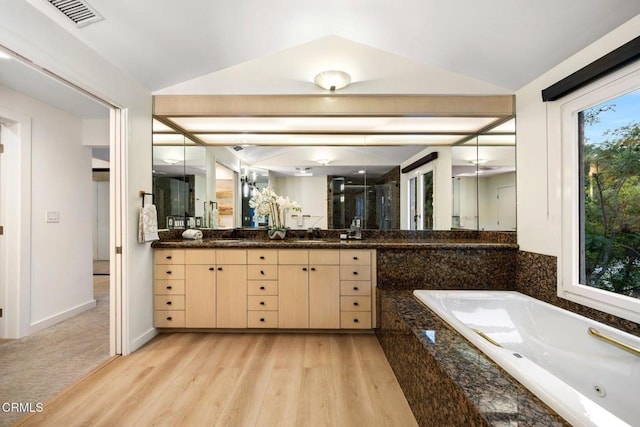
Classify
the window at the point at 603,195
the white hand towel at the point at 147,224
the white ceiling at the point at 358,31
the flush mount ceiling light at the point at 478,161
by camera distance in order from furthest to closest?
the flush mount ceiling light at the point at 478,161, the white hand towel at the point at 147,224, the white ceiling at the point at 358,31, the window at the point at 603,195

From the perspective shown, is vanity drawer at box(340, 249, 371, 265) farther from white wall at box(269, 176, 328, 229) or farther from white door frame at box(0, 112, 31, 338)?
white door frame at box(0, 112, 31, 338)

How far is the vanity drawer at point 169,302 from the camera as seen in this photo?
8.70 feet

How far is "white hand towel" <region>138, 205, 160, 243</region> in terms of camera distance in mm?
2428

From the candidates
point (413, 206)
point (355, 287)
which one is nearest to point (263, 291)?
point (355, 287)

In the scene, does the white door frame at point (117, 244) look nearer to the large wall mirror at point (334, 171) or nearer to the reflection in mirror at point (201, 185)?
the large wall mirror at point (334, 171)

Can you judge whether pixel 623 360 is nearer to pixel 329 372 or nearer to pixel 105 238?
pixel 329 372

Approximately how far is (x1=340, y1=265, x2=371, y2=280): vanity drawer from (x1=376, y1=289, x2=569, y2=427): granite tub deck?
0.55 metres

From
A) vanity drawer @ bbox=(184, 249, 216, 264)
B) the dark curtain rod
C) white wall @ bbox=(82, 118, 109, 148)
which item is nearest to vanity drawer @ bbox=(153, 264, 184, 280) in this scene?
vanity drawer @ bbox=(184, 249, 216, 264)

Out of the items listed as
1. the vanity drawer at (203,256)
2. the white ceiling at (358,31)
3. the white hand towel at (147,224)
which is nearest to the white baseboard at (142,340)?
the vanity drawer at (203,256)

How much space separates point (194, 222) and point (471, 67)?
3204mm

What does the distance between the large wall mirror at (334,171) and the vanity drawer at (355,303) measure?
84 cm

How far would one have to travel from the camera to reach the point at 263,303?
2.62 metres

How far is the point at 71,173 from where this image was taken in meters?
3.23

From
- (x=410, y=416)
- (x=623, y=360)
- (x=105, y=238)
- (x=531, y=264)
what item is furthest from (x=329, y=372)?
(x=105, y=238)
